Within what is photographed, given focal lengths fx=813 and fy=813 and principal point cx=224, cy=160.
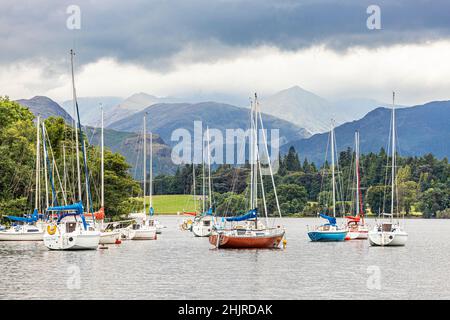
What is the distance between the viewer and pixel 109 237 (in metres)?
91.8

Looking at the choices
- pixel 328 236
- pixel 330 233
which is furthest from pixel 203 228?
pixel 330 233

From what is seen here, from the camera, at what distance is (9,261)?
2763 inches

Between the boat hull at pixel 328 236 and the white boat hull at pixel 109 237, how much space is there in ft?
88.0

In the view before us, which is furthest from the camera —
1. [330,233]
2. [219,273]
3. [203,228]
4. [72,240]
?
[203,228]

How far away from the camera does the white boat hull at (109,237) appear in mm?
90225

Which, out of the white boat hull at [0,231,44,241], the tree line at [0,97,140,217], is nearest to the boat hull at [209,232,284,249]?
the tree line at [0,97,140,217]

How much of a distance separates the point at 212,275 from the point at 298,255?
78.5 ft

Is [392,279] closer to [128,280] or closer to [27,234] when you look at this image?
[128,280]

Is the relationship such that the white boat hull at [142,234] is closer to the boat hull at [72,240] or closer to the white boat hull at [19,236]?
the white boat hull at [19,236]

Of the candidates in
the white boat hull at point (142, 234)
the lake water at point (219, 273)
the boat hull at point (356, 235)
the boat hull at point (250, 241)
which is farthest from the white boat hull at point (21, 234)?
the boat hull at point (356, 235)

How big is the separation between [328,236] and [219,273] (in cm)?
4514

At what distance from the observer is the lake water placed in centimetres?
5097

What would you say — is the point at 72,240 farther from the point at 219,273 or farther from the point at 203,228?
the point at 203,228
